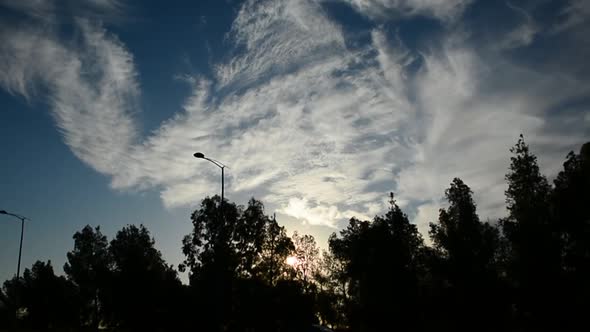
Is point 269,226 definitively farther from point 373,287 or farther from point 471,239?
point 471,239

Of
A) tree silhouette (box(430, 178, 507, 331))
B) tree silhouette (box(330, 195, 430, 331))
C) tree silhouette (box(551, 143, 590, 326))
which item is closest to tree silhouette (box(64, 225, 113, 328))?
tree silhouette (box(330, 195, 430, 331))

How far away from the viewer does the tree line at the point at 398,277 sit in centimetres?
3069

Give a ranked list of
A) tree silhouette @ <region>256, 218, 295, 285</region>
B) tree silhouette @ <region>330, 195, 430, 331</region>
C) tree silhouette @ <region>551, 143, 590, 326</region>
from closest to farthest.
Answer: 1. tree silhouette @ <region>551, 143, 590, 326</region>
2. tree silhouette @ <region>330, 195, 430, 331</region>
3. tree silhouette @ <region>256, 218, 295, 285</region>

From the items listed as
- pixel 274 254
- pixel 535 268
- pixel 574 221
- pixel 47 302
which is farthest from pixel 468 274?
pixel 47 302

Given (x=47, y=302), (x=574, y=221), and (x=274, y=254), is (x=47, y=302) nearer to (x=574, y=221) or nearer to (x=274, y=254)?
(x=274, y=254)

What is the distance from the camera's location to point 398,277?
38375 millimetres

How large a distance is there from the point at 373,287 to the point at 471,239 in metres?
10.3

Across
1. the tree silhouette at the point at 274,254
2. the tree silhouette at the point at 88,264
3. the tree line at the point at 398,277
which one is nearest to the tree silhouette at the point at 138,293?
the tree line at the point at 398,277

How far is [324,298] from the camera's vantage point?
69000 mm

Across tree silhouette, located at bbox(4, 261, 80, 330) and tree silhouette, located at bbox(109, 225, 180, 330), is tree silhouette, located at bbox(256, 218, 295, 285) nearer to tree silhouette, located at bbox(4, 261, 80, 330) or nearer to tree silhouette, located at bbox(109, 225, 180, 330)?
tree silhouette, located at bbox(109, 225, 180, 330)

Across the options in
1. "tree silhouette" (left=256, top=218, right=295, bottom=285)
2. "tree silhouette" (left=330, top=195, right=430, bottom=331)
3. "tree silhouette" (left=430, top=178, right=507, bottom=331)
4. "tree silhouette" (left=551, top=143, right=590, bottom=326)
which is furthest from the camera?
"tree silhouette" (left=256, top=218, right=295, bottom=285)

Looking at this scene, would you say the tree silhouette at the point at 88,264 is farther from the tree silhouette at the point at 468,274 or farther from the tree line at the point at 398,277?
the tree silhouette at the point at 468,274

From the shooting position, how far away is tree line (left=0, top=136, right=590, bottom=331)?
3069 cm

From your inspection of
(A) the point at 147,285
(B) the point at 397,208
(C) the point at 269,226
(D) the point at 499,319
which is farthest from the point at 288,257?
(D) the point at 499,319
